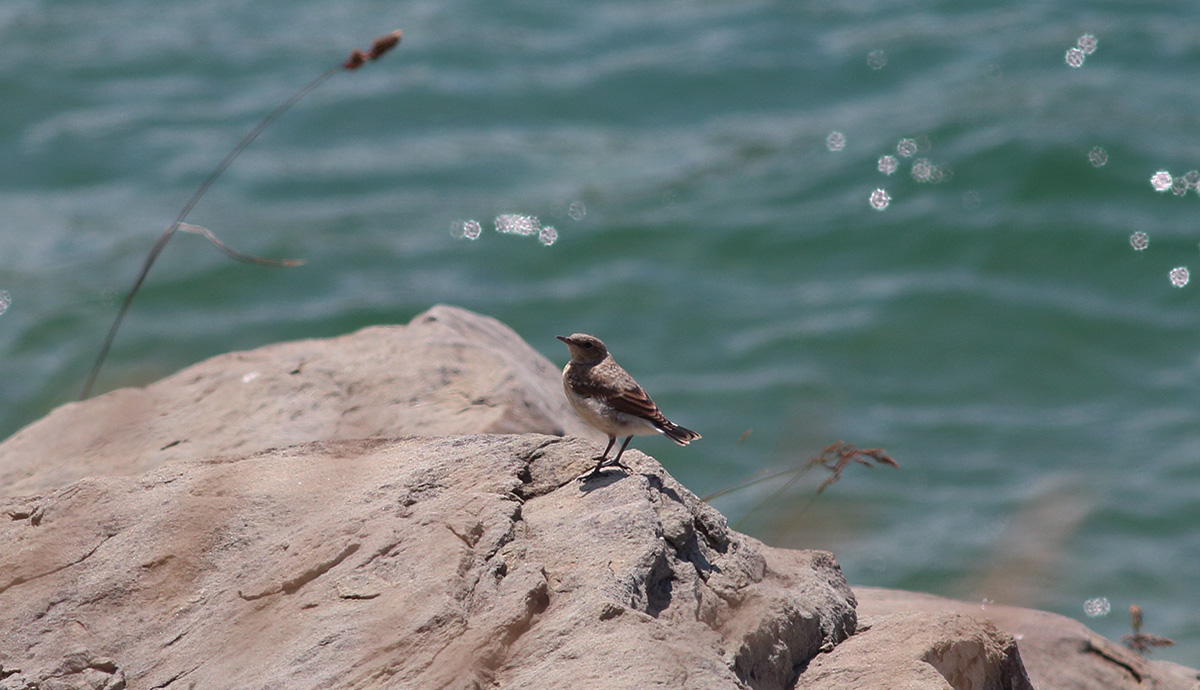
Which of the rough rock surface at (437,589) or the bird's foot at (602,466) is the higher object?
the bird's foot at (602,466)

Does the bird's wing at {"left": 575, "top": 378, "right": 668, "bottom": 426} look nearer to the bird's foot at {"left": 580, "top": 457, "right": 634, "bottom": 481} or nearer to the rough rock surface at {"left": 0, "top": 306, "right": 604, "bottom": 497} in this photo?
the bird's foot at {"left": 580, "top": 457, "right": 634, "bottom": 481}

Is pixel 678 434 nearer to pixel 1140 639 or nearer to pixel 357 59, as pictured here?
pixel 357 59

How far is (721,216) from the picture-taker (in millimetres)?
12445

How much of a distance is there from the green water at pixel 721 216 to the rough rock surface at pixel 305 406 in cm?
273

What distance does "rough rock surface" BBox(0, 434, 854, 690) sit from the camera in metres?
3.45

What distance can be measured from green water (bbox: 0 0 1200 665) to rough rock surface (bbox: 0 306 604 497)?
2.73 m

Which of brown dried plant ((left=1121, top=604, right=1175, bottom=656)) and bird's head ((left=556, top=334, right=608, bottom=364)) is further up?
bird's head ((left=556, top=334, right=608, bottom=364))

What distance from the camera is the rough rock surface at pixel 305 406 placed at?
18.8 feet

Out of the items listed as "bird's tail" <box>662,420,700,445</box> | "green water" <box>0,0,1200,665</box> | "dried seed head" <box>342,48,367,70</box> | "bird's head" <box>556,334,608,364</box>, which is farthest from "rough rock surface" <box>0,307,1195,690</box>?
"green water" <box>0,0,1200,665</box>

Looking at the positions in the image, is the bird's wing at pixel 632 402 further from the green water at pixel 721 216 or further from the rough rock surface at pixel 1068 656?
the green water at pixel 721 216

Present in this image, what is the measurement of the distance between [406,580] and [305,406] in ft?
8.48

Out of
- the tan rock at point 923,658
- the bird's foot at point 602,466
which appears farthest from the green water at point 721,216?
the bird's foot at point 602,466

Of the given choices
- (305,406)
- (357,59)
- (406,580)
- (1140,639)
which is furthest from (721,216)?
(406,580)

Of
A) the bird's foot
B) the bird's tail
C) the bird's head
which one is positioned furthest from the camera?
the bird's head
